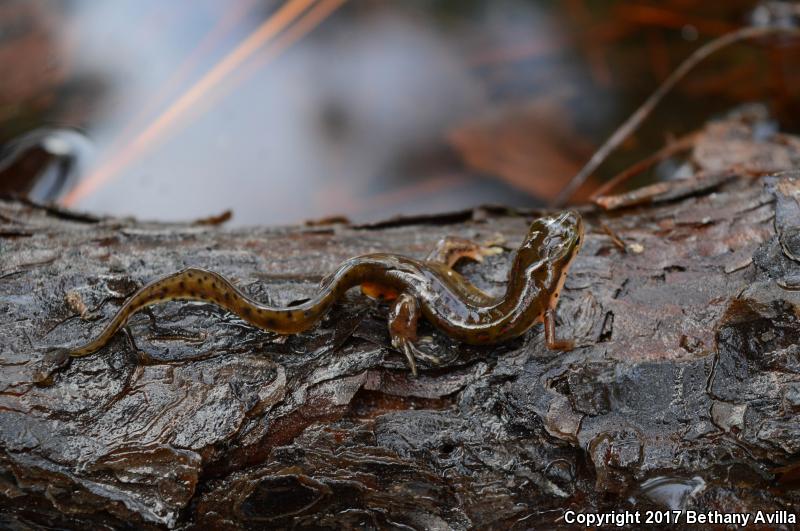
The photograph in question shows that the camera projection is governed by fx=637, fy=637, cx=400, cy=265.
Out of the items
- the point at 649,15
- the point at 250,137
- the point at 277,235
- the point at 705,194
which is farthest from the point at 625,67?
the point at 277,235

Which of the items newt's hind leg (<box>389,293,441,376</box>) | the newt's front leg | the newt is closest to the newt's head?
the newt

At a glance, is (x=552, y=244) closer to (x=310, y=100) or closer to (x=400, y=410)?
(x=400, y=410)

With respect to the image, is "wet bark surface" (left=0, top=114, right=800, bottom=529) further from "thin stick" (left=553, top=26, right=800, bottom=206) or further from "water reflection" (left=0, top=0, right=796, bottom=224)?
"water reflection" (left=0, top=0, right=796, bottom=224)

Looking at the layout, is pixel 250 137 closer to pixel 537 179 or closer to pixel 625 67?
pixel 537 179

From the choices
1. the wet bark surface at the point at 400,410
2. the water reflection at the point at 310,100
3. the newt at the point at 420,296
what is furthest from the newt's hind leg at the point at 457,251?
the water reflection at the point at 310,100

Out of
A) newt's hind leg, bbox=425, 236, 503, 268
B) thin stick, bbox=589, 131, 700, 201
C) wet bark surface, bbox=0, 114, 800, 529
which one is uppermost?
thin stick, bbox=589, 131, 700, 201

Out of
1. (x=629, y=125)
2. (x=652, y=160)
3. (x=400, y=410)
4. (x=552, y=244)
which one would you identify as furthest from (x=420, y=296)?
(x=629, y=125)
